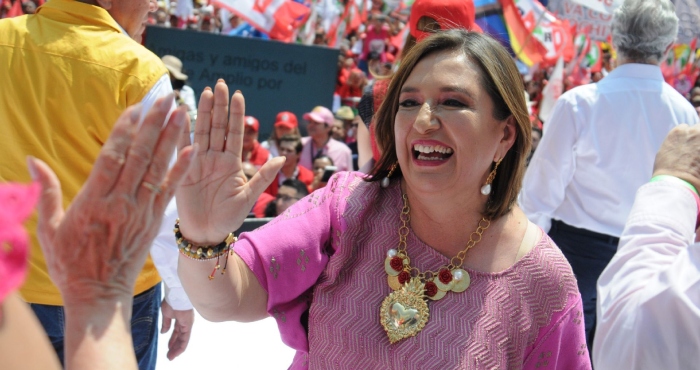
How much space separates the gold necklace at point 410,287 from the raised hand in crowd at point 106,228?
0.86m

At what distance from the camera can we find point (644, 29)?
3342mm

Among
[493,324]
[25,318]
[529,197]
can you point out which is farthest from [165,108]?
[529,197]

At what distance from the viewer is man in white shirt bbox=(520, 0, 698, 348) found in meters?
3.31

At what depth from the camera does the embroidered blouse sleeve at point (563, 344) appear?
1.82 m

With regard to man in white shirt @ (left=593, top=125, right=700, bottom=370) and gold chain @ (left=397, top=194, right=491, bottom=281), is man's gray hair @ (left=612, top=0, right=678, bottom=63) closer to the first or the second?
gold chain @ (left=397, top=194, right=491, bottom=281)

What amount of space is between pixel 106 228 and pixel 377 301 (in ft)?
3.07

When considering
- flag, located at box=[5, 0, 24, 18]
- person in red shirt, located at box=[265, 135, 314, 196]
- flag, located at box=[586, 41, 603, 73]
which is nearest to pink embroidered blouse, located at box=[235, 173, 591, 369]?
person in red shirt, located at box=[265, 135, 314, 196]

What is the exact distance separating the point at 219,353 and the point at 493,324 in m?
2.50

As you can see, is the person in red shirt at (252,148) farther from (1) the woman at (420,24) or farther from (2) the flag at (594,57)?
(2) the flag at (594,57)

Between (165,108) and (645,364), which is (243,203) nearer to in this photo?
(165,108)

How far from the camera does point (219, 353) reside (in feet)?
13.1

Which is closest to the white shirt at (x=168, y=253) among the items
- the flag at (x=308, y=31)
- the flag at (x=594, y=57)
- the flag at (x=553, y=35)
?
the flag at (x=553, y=35)

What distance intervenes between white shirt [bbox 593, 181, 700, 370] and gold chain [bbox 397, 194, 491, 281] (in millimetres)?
418

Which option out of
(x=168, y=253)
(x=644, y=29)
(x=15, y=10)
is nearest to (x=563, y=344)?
(x=168, y=253)
